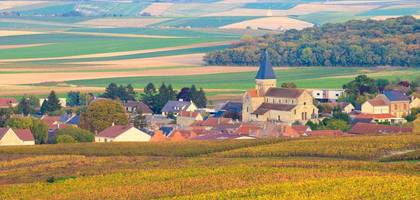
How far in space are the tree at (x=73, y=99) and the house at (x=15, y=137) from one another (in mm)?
33730

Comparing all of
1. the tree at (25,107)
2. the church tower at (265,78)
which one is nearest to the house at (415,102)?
Result: the church tower at (265,78)

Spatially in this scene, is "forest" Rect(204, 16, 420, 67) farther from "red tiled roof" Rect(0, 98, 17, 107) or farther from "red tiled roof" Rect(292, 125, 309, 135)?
"red tiled roof" Rect(292, 125, 309, 135)

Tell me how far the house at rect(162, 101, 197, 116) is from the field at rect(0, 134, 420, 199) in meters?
41.2

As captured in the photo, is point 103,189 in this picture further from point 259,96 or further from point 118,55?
point 118,55

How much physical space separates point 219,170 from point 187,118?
2091 inches

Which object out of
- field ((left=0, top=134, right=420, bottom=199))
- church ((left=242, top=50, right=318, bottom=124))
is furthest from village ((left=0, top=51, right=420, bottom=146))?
field ((left=0, top=134, right=420, bottom=199))

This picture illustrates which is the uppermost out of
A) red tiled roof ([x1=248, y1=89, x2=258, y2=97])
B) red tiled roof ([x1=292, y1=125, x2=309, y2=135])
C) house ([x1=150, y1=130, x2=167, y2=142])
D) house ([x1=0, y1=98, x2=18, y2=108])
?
red tiled roof ([x1=248, y1=89, x2=258, y2=97])

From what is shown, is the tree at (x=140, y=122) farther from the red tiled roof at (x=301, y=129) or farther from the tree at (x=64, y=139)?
the tree at (x=64, y=139)

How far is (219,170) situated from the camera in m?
45.2

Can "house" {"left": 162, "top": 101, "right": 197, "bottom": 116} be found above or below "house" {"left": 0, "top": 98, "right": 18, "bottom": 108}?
below

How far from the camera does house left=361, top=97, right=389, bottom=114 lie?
10050 cm

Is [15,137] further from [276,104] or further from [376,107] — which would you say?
[376,107]

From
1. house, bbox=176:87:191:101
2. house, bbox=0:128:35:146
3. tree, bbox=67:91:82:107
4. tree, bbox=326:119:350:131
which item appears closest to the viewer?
house, bbox=0:128:35:146

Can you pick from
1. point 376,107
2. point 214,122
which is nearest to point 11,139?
point 214,122
